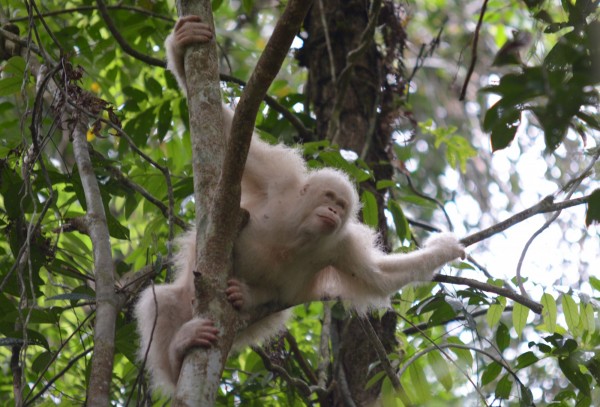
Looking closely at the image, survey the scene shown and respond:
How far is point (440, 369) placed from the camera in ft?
14.5

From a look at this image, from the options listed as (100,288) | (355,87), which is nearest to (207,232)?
(100,288)

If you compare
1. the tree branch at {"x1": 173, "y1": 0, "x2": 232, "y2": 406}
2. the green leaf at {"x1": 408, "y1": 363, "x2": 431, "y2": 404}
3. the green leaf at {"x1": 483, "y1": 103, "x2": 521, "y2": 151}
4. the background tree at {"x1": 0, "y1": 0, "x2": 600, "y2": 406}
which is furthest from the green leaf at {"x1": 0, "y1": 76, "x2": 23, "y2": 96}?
the green leaf at {"x1": 483, "y1": 103, "x2": 521, "y2": 151}

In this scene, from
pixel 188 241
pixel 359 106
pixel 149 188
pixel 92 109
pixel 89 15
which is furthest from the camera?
pixel 89 15

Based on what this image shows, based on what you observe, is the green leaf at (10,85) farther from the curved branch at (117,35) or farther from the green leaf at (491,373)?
the green leaf at (491,373)

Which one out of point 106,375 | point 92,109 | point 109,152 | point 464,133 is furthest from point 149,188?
point 464,133

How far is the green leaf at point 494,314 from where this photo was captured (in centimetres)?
Result: 429

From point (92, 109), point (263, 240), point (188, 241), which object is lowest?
point (263, 240)

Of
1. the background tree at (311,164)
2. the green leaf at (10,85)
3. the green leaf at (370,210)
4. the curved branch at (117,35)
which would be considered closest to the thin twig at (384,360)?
the background tree at (311,164)

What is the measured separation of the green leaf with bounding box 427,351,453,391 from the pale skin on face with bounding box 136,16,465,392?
0.51m

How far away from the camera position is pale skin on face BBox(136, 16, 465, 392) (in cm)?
431

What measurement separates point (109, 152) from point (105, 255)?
4811mm

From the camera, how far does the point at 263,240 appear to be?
14.3 feet

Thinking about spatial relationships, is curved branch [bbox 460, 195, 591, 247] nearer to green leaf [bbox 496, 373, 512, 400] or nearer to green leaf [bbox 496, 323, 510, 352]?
green leaf [bbox 496, 323, 510, 352]

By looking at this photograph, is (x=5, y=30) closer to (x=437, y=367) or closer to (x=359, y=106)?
(x=359, y=106)
